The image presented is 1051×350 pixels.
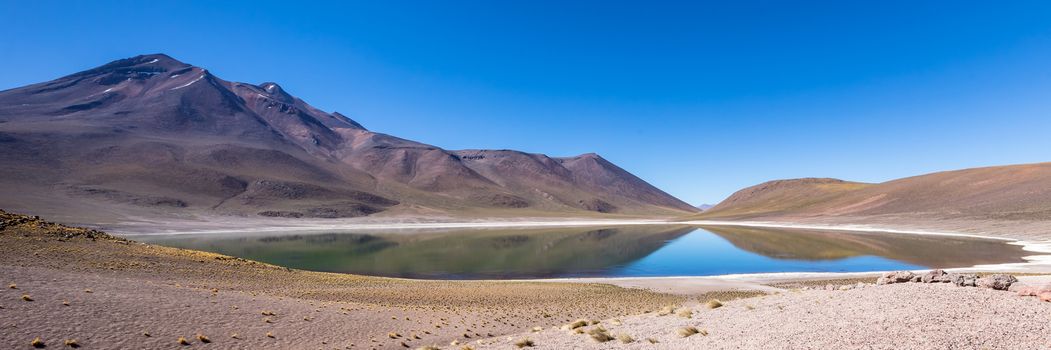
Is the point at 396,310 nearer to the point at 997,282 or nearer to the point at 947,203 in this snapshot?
the point at 997,282

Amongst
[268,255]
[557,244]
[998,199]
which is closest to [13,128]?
[268,255]

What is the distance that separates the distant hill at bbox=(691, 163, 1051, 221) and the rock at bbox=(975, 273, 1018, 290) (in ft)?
265

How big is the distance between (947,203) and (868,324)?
115145 mm

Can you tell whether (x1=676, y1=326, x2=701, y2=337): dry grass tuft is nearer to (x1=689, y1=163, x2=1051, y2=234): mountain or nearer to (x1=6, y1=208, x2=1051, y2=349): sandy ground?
(x1=6, y1=208, x2=1051, y2=349): sandy ground

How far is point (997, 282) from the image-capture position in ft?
39.6

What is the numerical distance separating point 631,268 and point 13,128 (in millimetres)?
195227

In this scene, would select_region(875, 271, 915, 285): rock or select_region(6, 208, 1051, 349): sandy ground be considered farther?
select_region(875, 271, 915, 285): rock

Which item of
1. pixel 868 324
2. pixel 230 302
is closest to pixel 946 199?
pixel 868 324

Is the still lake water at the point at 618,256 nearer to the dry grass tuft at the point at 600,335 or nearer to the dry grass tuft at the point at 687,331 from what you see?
the dry grass tuft at the point at 600,335

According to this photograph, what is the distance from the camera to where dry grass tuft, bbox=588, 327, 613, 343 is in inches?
512

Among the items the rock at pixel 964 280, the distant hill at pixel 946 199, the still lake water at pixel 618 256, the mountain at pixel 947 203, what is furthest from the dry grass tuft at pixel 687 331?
the distant hill at pixel 946 199

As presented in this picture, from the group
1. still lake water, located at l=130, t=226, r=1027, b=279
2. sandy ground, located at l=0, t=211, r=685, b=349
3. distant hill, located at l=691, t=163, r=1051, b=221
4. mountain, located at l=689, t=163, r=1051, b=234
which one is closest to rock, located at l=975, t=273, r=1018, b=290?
sandy ground, located at l=0, t=211, r=685, b=349

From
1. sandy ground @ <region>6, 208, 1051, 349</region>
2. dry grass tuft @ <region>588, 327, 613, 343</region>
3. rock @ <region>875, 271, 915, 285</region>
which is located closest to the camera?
sandy ground @ <region>6, 208, 1051, 349</region>

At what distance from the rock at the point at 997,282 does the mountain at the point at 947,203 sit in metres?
72.2
